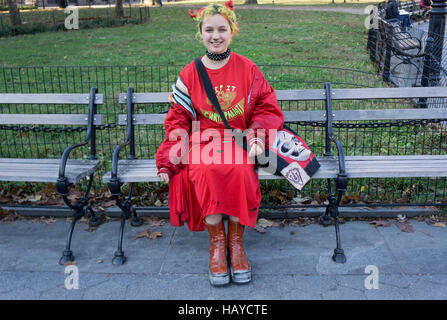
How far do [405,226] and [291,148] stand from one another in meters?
1.38

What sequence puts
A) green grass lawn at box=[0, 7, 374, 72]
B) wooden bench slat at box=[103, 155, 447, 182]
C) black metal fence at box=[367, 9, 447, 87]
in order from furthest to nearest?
green grass lawn at box=[0, 7, 374, 72]
black metal fence at box=[367, 9, 447, 87]
wooden bench slat at box=[103, 155, 447, 182]

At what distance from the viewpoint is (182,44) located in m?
13.9

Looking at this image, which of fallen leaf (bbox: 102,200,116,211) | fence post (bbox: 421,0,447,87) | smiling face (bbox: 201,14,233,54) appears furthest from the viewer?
fence post (bbox: 421,0,447,87)

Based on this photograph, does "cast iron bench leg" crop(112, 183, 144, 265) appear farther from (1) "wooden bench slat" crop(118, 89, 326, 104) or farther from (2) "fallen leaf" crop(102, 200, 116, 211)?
(1) "wooden bench slat" crop(118, 89, 326, 104)

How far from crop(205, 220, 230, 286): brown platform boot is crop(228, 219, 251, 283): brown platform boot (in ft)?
0.16

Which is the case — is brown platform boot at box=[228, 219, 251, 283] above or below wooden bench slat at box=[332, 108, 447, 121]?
below

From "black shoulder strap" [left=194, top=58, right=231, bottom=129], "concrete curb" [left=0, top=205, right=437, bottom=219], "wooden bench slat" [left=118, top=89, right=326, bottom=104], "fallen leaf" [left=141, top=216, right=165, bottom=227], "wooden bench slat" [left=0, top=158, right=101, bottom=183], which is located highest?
"black shoulder strap" [left=194, top=58, right=231, bottom=129]

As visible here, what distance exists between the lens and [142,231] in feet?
12.8

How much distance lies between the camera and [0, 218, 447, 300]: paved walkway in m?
3.04

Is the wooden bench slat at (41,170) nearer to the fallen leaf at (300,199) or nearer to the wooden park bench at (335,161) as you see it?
the wooden park bench at (335,161)


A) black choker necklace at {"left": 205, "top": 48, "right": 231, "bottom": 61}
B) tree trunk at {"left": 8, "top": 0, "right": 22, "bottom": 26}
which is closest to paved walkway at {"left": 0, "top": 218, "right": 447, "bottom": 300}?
black choker necklace at {"left": 205, "top": 48, "right": 231, "bottom": 61}

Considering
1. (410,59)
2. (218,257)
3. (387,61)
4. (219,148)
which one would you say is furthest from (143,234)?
(387,61)

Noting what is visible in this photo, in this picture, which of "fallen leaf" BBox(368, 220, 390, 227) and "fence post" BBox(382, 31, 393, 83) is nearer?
"fallen leaf" BBox(368, 220, 390, 227)

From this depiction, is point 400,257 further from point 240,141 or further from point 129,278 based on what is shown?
point 129,278
